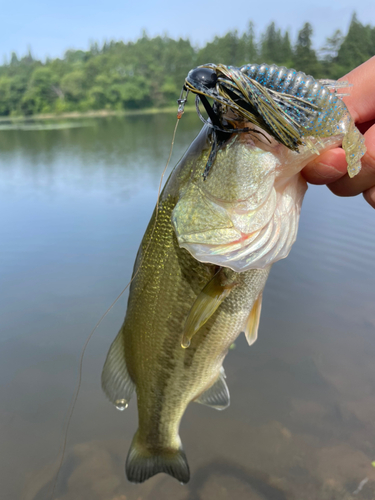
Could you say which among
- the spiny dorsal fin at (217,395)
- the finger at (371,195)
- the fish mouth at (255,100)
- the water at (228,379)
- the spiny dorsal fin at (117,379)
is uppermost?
the fish mouth at (255,100)

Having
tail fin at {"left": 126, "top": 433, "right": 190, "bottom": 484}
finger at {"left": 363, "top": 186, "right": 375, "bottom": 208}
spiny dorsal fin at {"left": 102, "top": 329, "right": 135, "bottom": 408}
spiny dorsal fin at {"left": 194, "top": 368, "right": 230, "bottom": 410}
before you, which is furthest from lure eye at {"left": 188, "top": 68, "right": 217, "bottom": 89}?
tail fin at {"left": 126, "top": 433, "right": 190, "bottom": 484}

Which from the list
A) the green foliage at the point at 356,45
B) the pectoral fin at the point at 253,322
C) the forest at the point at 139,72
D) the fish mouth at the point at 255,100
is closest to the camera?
the fish mouth at the point at 255,100

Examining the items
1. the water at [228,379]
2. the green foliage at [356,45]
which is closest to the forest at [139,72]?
the green foliage at [356,45]

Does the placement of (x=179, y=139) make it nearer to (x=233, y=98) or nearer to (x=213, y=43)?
(x=233, y=98)

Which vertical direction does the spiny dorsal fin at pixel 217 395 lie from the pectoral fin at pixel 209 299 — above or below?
below

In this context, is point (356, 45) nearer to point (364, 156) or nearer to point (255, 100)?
point (364, 156)

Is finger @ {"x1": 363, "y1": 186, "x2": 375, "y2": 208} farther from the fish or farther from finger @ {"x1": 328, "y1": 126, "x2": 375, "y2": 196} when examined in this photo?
the fish

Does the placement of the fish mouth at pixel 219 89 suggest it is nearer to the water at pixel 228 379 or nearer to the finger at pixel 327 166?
the finger at pixel 327 166

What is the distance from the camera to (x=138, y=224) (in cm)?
827

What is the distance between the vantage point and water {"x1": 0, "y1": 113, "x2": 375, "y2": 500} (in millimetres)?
3055

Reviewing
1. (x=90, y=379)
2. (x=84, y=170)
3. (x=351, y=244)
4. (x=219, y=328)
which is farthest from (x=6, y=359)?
(x=84, y=170)

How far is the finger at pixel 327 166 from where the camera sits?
1.30 m

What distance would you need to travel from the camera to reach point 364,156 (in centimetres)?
141

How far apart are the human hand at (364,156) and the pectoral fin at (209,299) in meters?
0.56
